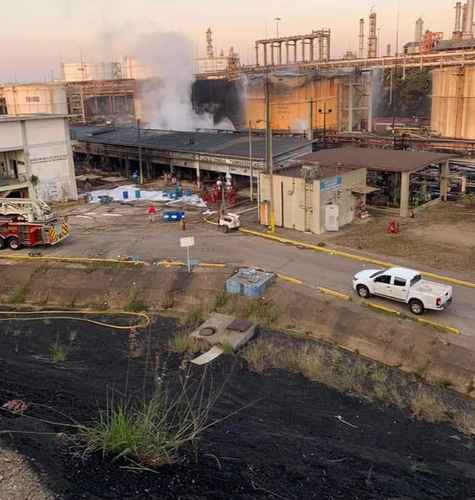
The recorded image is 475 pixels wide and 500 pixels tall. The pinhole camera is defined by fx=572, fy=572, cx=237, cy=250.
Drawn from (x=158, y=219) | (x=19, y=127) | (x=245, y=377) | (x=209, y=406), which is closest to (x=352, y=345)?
(x=245, y=377)

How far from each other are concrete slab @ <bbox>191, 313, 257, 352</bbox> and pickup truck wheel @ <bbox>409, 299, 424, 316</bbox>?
19.4 ft

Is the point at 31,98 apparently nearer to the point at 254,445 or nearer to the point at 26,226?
the point at 26,226

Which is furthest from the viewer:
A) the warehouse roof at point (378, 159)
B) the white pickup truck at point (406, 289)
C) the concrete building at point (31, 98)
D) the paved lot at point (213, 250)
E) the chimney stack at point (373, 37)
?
the chimney stack at point (373, 37)

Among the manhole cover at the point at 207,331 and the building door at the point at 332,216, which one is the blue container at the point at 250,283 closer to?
the manhole cover at the point at 207,331

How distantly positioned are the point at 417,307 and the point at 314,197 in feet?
37.2

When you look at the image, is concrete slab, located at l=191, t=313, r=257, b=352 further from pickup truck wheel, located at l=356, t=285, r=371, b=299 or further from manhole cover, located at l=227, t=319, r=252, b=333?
pickup truck wheel, located at l=356, t=285, r=371, b=299

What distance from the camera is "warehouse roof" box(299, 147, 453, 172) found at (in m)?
34.5

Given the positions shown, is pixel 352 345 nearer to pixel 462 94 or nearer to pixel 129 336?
pixel 129 336

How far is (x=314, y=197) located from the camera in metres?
30.7

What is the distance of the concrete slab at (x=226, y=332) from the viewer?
2098 cm

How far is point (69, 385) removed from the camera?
18.9 metres

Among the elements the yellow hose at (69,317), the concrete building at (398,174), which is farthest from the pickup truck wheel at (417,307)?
the concrete building at (398,174)

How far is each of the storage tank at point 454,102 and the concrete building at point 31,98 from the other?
42248 mm

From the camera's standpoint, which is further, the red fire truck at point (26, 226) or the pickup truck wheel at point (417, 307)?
the red fire truck at point (26, 226)
